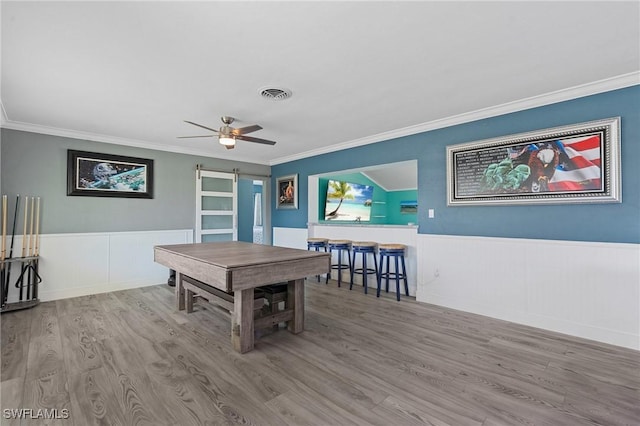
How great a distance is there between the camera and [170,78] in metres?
2.53

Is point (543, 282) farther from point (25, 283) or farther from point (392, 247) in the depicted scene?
point (25, 283)

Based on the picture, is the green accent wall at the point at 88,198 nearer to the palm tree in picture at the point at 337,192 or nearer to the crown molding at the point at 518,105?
the palm tree in picture at the point at 337,192

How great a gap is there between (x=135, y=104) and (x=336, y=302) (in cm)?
329

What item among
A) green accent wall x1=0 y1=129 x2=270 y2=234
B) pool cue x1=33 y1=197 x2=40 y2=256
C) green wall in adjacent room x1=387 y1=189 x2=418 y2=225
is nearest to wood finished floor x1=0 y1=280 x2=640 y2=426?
pool cue x1=33 y1=197 x2=40 y2=256

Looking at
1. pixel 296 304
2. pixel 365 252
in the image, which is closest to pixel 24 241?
pixel 296 304

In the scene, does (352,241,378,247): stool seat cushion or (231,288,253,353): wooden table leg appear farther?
(352,241,378,247): stool seat cushion

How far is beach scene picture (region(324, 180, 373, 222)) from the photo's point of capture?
6055mm

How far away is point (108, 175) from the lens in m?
4.46

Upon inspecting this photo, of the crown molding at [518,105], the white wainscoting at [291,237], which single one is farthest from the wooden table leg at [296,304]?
the white wainscoting at [291,237]

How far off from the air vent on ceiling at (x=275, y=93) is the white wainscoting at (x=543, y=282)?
252 centimetres

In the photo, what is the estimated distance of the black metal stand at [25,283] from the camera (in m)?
3.56

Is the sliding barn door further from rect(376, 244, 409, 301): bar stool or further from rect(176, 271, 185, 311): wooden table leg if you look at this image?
rect(376, 244, 409, 301): bar stool

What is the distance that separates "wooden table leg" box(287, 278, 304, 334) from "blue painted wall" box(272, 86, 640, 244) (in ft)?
6.51

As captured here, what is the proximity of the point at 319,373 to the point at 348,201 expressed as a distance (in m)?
4.59
